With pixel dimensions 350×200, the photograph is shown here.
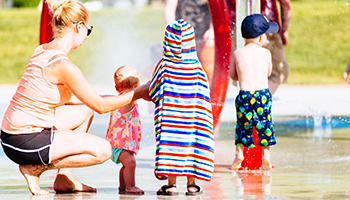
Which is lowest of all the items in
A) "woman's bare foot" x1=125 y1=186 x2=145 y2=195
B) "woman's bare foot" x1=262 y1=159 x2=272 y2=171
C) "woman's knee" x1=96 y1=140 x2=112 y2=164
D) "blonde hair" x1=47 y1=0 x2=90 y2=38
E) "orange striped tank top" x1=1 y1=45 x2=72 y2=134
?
"woman's bare foot" x1=125 y1=186 x2=145 y2=195

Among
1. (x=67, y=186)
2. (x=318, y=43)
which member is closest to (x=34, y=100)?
(x=67, y=186)

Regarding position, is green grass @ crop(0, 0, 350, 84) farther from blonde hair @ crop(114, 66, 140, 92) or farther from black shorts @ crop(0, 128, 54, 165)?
black shorts @ crop(0, 128, 54, 165)

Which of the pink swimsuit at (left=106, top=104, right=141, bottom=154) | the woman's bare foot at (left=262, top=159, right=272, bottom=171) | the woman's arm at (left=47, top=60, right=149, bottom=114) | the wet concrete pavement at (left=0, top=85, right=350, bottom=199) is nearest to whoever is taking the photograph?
Result: the woman's arm at (left=47, top=60, right=149, bottom=114)

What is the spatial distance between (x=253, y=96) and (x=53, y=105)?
5.64 ft

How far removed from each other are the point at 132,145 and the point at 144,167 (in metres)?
0.95

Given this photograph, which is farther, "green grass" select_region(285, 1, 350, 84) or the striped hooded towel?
"green grass" select_region(285, 1, 350, 84)

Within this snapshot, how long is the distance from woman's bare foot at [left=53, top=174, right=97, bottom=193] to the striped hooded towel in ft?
1.84

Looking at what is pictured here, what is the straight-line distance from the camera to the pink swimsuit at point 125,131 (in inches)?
146

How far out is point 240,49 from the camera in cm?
461

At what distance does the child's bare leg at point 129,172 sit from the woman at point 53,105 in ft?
0.79

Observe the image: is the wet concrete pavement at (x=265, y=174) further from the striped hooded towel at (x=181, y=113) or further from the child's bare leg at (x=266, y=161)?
the striped hooded towel at (x=181, y=113)

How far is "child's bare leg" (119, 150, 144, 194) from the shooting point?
140 inches

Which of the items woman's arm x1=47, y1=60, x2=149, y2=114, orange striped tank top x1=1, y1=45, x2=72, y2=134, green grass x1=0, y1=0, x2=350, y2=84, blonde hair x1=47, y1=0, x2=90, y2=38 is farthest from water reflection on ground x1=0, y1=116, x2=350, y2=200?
green grass x1=0, y1=0, x2=350, y2=84

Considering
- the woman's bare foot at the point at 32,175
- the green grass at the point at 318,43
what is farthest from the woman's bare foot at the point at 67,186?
the green grass at the point at 318,43
